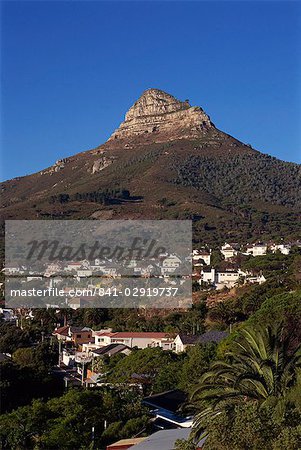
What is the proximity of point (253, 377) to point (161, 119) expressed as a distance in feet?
373

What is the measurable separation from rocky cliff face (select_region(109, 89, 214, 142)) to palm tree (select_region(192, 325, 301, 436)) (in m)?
95.4

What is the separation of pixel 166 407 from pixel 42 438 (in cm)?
423

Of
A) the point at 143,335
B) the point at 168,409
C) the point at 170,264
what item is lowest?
the point at 143,335

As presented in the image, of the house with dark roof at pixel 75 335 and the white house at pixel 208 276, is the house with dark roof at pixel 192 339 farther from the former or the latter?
the white house at pixel 208 276

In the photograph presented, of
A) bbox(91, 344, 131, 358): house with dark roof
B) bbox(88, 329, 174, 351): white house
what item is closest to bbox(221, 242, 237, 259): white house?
bbox(88, 329, 174, 351): white house

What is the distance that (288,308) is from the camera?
15.7 meters

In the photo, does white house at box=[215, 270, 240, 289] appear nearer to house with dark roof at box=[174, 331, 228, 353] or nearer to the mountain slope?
house with dark roof at box=[174, 331, 228, 353]

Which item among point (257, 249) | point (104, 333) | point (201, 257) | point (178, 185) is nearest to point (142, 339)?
point (104, 333)

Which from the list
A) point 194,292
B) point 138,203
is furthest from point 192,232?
point 194,292

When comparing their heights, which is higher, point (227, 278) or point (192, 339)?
point (227, 278)

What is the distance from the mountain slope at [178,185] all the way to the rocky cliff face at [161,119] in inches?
13.4

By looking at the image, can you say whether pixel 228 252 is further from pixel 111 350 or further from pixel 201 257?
pixel 111 350

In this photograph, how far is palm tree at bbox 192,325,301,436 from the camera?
7930mm

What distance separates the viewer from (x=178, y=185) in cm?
7744
